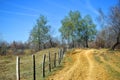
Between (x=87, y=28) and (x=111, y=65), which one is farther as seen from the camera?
(x=87, y=28)

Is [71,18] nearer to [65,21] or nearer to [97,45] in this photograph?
[65,21]

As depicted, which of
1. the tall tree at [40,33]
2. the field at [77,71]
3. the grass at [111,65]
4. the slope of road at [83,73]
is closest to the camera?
the slope of road at [83,73]

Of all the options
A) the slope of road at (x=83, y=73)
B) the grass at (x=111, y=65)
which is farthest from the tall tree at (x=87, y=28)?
the slope of road at (x=83, y=73)

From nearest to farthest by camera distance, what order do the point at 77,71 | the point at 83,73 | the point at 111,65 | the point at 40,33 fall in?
the point at 83,73, the point at 77,71, the point at 111,65, the point at 40,33

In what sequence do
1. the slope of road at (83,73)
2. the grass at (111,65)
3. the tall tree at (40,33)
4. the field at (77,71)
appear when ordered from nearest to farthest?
the slope of road at (83,73), the field at (77,71), the grass at (111,65), the tall tree at (40,33)

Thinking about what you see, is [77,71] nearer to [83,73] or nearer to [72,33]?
[83,73]

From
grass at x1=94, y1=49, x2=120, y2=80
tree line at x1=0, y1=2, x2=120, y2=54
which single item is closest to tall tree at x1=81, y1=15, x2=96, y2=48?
tree line at x1=0, y1=2, x2=120, y2=54

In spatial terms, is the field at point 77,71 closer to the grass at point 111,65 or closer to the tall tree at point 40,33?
the grass at point 111,65

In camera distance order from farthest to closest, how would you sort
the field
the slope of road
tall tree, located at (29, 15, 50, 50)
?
tall tree, located at (29, 15, 50, 50) → the field → the slope of road

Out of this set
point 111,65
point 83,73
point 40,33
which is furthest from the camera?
point 40,33

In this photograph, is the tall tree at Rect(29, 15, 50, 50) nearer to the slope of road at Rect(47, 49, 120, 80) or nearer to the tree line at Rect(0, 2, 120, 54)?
the tree line at Rect(0, 2, 120, 54)

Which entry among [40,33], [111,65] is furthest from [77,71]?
[40,33]

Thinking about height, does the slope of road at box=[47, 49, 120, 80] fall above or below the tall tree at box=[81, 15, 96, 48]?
below

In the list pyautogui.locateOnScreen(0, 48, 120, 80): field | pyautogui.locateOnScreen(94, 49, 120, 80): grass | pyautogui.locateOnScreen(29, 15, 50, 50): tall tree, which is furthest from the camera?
pyautogui.locateOnScreen(29, 15, 50, 50): tall tree
